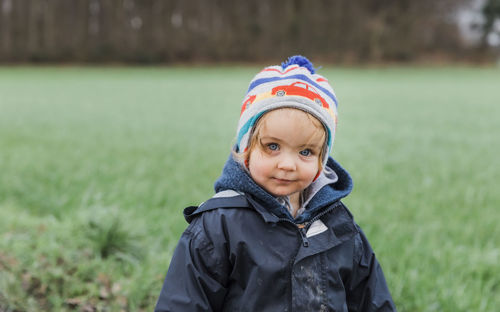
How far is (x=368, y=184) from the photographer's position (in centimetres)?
414

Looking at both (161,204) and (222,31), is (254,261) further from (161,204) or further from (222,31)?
(222,31)

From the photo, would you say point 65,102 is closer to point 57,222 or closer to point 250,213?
point 57,222

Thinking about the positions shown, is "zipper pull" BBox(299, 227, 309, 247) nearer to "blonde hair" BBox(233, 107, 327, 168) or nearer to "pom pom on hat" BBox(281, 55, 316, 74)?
"blonde hair" BBox(233, 107, 327, 168)

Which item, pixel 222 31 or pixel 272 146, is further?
pixel 222 31

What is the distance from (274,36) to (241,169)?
3111cm

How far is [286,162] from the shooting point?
160 centimetres

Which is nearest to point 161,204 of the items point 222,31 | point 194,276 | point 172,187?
point 172,187

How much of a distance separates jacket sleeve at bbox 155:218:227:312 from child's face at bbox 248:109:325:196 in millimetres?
271

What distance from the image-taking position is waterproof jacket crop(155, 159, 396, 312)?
1589 mm

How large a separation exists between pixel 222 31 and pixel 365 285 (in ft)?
102

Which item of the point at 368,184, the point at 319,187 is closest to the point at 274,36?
the point at 368,184

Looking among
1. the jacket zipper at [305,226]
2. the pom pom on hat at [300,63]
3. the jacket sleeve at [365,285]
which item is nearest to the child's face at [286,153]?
the jacket zipper at [305,226]

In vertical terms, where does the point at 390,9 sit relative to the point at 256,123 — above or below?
above

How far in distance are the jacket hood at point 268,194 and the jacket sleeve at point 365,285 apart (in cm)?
18
